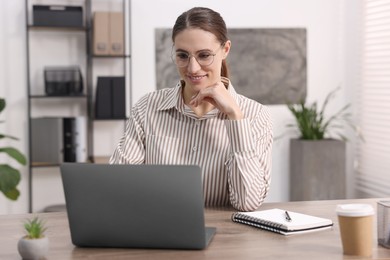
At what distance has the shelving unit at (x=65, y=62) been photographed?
4.95m

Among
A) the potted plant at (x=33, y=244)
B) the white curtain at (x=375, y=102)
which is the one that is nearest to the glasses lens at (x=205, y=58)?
the potted plant at (x=33, y=244)

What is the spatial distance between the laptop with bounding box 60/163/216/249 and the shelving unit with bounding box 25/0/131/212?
10.0ft

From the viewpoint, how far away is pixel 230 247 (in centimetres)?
186

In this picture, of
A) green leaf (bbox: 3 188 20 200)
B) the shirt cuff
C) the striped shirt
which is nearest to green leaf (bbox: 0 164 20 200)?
green leaf (bbox: 3 188 20 200)

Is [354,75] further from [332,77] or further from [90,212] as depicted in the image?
[90,212]

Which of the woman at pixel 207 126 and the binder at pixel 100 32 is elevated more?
the binder at pixel 100 32

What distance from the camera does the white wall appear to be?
4926 mm

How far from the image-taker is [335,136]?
5539 mm

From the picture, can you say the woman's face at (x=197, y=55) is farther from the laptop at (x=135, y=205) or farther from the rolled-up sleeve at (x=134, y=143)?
the laptop at (x=135, y=205)

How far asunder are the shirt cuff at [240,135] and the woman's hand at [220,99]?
0.12 feet

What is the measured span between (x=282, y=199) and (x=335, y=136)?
0.67 metres

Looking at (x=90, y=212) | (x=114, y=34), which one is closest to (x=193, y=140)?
(x=90, y=212)

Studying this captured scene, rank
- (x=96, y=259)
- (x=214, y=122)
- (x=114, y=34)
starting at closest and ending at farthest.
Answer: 1. (x=96, y=259)
2. (x=214, y=122)
3. (x=114, y=34)

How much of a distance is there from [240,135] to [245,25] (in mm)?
3045
